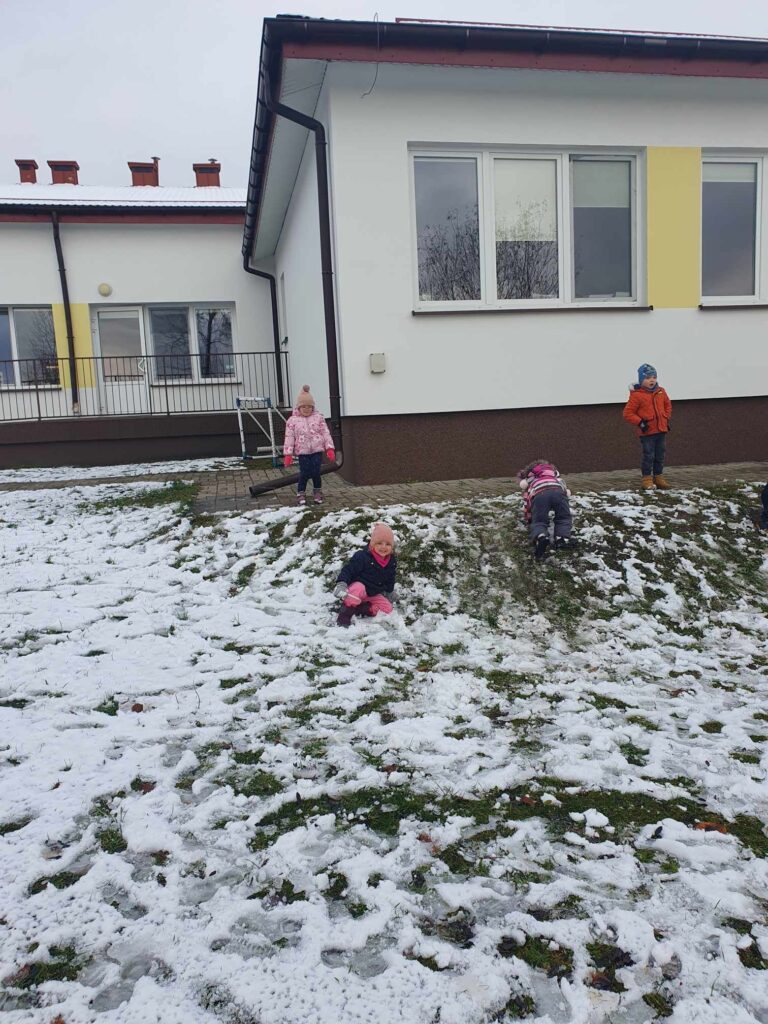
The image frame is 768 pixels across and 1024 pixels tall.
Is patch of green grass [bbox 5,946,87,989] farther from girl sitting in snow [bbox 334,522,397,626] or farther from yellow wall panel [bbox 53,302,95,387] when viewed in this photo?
yellow wall panel [bbox 53,302,95,387]

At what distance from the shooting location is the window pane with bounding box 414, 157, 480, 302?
26.3ft

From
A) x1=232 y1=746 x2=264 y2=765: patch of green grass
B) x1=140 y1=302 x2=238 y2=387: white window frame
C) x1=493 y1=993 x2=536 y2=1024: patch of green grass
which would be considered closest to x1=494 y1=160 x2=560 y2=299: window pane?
x1=232 y1=746 x2=264 y2=765: patch of green grass

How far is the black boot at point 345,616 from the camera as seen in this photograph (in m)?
4.91

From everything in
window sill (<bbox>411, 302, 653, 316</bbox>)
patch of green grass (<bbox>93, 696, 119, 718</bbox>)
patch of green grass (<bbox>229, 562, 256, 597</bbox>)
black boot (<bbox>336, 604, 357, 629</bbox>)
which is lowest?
patch of green grass (<bbox>93, 696, 119, 718</bbox>)

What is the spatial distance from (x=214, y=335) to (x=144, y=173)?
21.4 ft

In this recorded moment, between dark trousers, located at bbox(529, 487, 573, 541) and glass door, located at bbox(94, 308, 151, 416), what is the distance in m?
10.4

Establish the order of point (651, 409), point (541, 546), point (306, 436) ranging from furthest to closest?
point (651, 409), point (306, 436), point (541, 546)

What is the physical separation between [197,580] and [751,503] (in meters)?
5.13

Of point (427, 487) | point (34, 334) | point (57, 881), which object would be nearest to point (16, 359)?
point (34, 334)

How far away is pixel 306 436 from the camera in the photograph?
6992mm

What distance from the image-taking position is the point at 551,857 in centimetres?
257

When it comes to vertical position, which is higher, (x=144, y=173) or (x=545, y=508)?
(x=144, y=173)

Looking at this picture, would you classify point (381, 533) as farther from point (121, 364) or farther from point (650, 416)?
point (121, 364)

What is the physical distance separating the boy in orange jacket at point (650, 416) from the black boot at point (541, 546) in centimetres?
210
